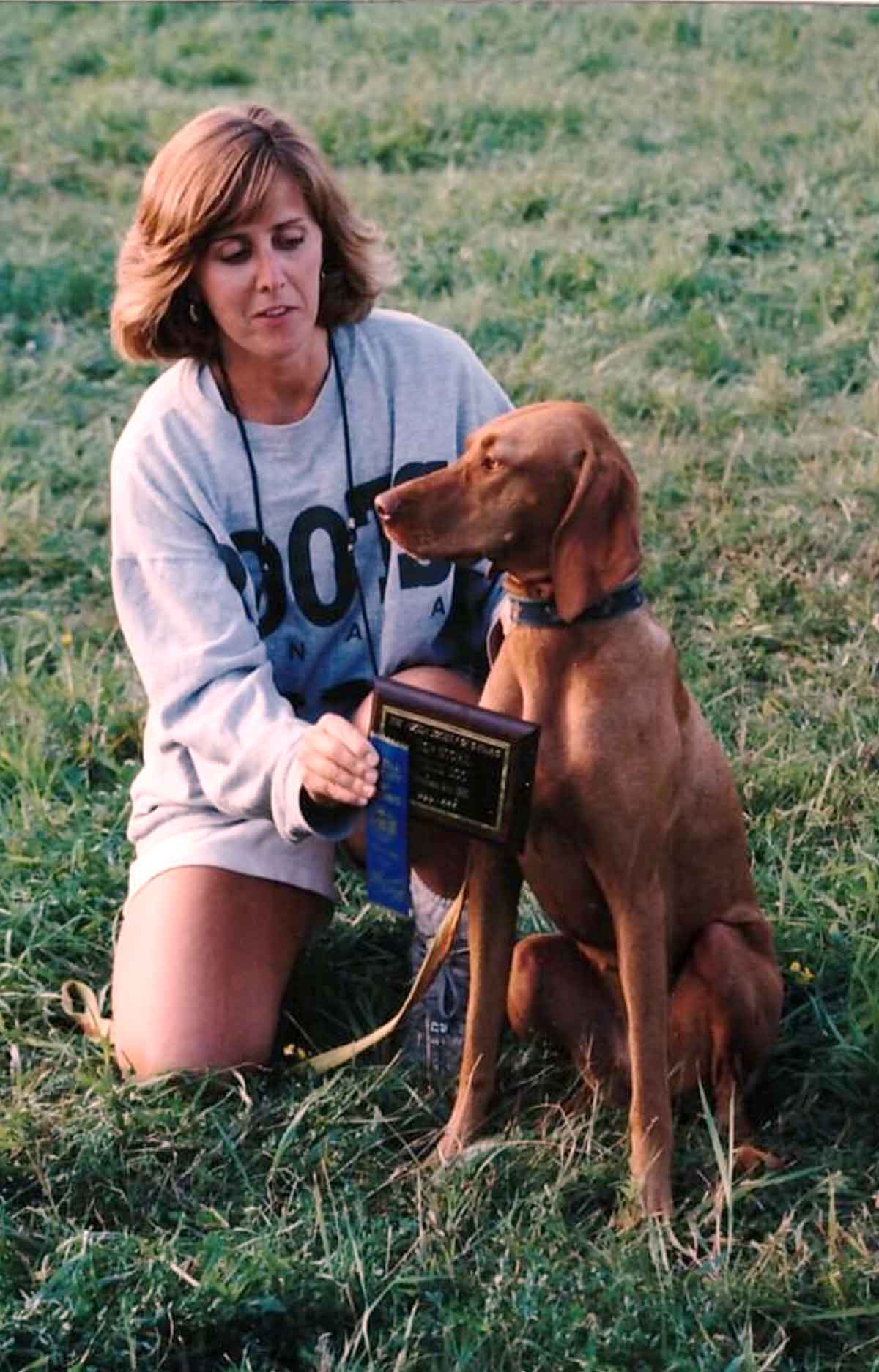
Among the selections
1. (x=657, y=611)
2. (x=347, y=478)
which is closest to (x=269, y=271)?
(x=347, y=478)

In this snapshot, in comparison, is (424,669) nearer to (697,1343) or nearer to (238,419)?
(238,419)

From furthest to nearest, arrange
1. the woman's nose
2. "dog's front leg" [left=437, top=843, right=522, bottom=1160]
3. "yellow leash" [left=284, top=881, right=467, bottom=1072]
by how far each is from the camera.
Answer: the woman's nose < "yellow leash" [left=284, top=881, right=467, bottom=1072] < "dog's front leg" [left=437, top=843, right=522, bottom=1160]

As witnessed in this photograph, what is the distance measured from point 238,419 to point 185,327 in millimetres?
189

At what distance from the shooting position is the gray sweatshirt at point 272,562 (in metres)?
2.92

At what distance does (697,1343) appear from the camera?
2.33 m

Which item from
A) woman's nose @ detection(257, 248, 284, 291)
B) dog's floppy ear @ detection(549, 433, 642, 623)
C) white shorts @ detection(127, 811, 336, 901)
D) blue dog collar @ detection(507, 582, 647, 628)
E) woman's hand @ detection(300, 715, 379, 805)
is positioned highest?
woman's nose @ detection(257, 248, 284, 291)

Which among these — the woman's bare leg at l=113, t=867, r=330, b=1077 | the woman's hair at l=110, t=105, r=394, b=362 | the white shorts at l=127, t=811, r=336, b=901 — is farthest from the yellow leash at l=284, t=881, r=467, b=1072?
the woman's hair at l=110, t=105, r=394, b=362

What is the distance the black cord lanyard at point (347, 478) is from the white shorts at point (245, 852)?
0.38 m

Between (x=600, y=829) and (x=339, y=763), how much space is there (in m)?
0.37

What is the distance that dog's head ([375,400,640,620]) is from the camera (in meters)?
2.32

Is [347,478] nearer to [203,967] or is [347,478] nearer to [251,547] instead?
[251,547]

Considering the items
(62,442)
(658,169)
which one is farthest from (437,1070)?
(658,169)

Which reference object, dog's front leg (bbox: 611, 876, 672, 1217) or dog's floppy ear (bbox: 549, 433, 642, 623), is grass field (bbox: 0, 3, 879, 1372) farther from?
dog's floppy ear (bbox: 549, 433, 642, 623)

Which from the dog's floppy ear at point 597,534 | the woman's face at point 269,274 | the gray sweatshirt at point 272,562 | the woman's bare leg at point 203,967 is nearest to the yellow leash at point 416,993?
the woman's bare leg at point 203,967
